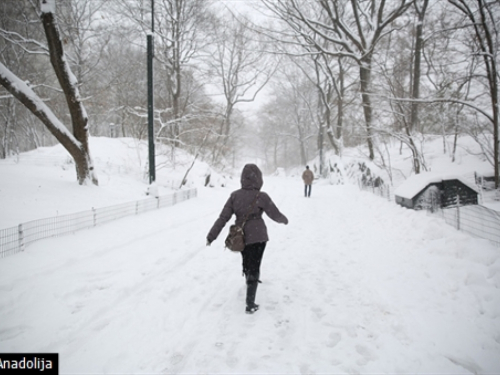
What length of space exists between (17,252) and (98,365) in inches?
152

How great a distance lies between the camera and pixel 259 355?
9.53 ft

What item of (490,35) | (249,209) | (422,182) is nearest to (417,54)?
(490,35)

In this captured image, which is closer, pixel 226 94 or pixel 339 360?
pixel 339 360

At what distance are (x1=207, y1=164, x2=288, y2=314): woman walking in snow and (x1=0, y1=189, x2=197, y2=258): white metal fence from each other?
13.5 feet

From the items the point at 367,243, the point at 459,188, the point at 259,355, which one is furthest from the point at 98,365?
the point at 459,188

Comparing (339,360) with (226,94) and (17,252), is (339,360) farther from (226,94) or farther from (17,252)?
(226,94)

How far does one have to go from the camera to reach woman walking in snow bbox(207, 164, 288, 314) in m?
3.79

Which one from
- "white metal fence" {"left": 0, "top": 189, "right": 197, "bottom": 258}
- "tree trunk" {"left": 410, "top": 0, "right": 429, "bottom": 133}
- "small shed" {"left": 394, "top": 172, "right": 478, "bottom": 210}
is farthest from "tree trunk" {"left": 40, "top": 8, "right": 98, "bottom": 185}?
"tree trunk" {"left": 410, "top": 0, "right": 429, "bottom": 133}

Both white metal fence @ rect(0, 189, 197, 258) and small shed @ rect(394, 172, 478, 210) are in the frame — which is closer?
white metal fence @ rect(0, 189, 197, 258)

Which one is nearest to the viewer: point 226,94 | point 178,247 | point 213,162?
point 178,247

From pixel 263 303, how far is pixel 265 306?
0.09 m

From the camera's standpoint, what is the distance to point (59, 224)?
21.1ft

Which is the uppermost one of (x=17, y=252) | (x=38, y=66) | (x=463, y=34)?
(x=38, y=66)

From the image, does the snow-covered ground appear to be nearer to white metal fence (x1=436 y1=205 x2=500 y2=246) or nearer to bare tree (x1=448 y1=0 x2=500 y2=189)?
white metal fence (x1=436 y1=205 x2=500 y2=246)
